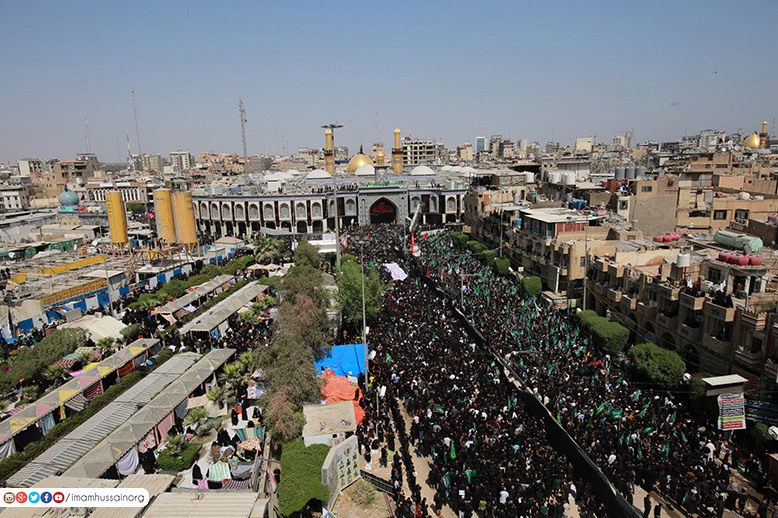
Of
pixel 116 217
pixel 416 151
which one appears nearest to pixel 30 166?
pixel 416 151

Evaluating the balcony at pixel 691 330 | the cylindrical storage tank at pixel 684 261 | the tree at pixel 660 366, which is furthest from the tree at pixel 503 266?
the tree at pixel 660 366

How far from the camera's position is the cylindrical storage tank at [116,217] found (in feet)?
149

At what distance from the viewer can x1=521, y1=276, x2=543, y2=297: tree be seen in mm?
29734

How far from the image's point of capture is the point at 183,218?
149ft

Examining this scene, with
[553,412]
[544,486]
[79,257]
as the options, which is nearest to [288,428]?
[544,486]

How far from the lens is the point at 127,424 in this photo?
15.9 meters

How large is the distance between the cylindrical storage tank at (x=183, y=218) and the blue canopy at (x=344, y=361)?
29.4m

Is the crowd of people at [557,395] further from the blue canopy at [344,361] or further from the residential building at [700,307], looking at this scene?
the residential building at [700,307]

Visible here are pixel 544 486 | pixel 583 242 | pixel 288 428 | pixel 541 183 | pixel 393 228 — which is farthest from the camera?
pixel 393 228

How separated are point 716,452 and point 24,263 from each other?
47.8 metres

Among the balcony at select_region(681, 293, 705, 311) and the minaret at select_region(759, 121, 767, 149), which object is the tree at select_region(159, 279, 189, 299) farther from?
the minaret at select_region(759, 121, 767, 149)

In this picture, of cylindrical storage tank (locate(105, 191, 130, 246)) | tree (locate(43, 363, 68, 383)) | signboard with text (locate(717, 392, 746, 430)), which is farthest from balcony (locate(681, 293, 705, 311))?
cylindrical storage tank (locate(105, 191, 130, 246))

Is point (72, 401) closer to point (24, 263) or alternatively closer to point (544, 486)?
point (544, 486)

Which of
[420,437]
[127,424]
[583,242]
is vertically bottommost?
[420,437]
